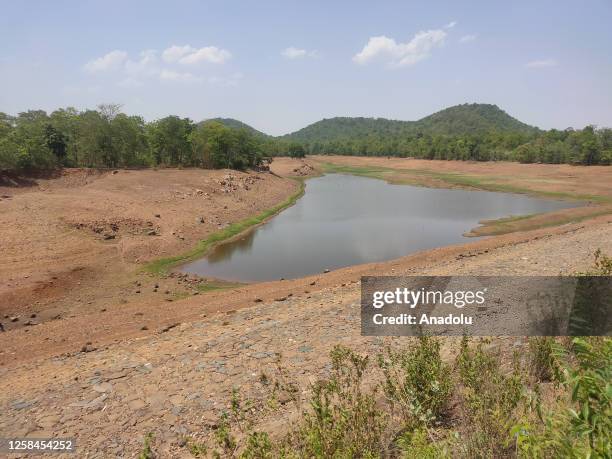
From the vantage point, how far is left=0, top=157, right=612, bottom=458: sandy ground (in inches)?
289

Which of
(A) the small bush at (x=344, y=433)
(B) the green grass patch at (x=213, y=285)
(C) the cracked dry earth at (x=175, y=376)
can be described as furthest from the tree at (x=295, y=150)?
(A) the small bush at (x=344, y=433)

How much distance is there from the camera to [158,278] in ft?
62.1

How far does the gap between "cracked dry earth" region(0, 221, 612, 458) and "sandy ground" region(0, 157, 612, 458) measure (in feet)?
0.11

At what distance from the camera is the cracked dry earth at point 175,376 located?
670 cm

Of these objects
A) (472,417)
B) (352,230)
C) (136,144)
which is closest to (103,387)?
(472,417)

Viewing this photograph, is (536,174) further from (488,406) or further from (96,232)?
(488,406)

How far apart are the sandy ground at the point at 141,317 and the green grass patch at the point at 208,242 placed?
730mm

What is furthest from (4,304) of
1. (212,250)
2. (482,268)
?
(482,268)

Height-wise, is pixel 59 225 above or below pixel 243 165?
below

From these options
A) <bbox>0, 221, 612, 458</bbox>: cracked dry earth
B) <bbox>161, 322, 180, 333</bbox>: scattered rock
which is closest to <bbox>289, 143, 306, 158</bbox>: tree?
<bbox>0, 221, 612, 458</bbox>: cracked dry earth

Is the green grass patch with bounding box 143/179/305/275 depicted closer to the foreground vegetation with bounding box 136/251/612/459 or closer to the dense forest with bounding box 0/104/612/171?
the foreground vegetation with bounding box 136/251/612/459

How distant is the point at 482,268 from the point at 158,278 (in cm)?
1463

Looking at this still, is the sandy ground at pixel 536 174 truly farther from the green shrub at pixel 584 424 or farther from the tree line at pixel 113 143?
the green shrub at pixel 584 424

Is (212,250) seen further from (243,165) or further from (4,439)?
(243,165)
